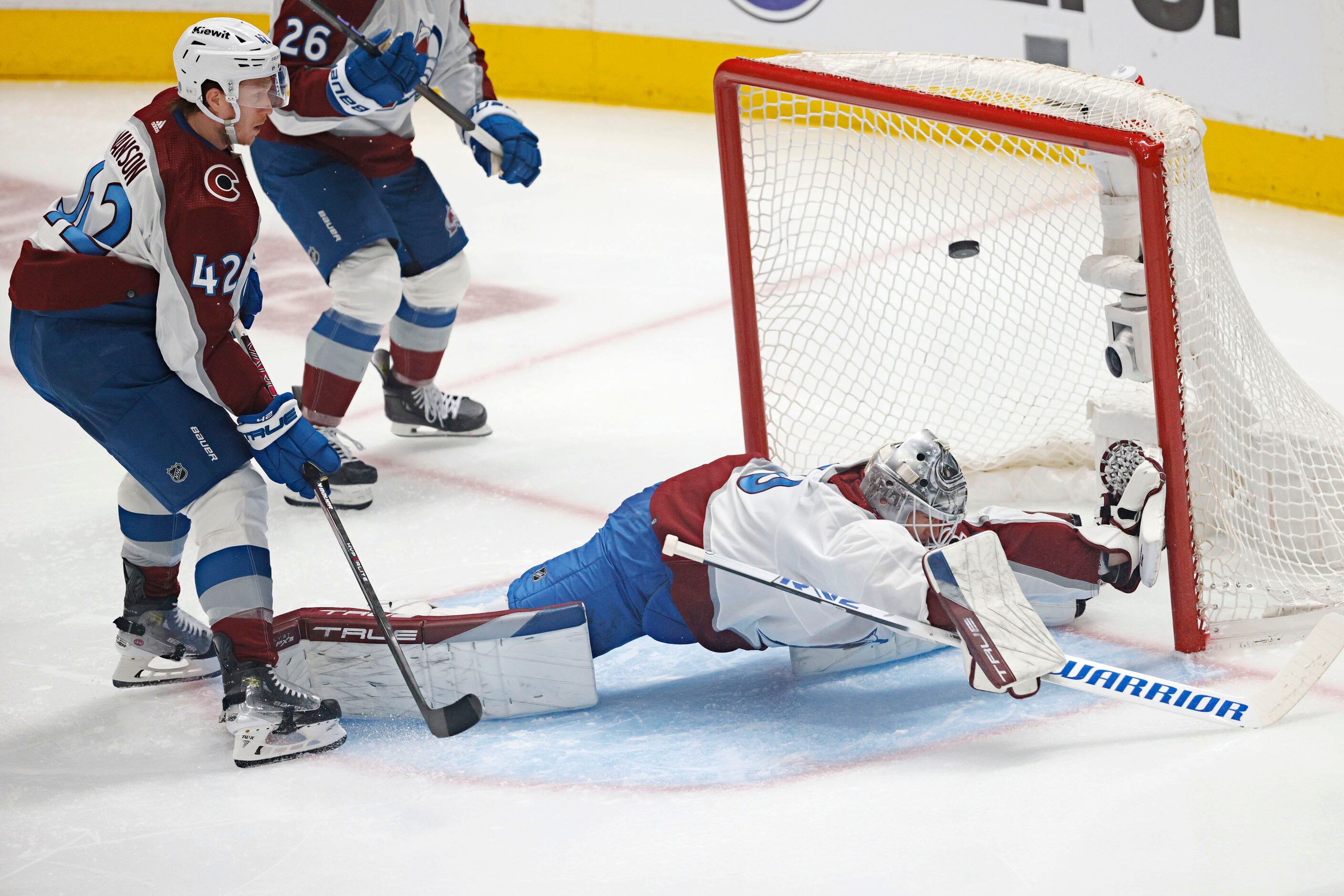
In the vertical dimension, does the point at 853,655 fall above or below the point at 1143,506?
below

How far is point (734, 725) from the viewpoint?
259 cm

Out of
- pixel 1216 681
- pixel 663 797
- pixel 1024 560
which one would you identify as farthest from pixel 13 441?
pixel 1216 681

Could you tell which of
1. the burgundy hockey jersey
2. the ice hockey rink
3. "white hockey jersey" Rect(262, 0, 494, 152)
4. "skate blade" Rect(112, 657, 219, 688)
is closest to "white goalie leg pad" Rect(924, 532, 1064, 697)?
the ice hockey rink

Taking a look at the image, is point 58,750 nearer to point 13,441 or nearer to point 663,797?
point 663,797

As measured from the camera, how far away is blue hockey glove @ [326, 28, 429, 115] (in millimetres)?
3385

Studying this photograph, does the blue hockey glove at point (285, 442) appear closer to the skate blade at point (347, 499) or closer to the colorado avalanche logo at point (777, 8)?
the skate blade at point (347, 499)

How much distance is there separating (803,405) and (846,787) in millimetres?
1357

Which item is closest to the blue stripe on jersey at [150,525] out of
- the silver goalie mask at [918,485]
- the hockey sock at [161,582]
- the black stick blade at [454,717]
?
the hockey sock at [161,582]

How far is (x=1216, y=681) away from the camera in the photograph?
2602 millimetres

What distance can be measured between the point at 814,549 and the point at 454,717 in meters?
0.64

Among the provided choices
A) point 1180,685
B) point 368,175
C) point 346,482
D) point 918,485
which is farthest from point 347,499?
point 1180,685

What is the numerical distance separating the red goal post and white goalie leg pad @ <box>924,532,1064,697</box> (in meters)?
0.36

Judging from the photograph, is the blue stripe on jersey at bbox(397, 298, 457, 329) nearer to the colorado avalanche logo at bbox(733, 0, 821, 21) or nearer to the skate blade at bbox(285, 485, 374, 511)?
the skate blade at bbox(285, 485, 374, 511)

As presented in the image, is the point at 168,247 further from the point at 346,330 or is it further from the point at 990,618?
the point at 990,618
